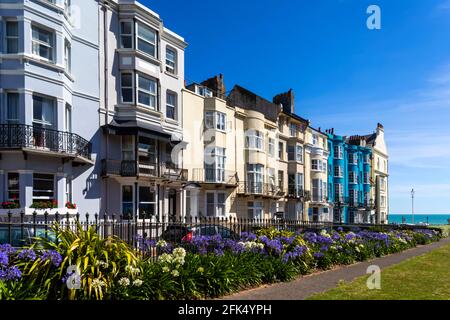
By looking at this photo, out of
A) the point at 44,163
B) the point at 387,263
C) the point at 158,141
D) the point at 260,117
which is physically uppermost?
the point at 260,117

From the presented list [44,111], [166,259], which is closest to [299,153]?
[44,111]

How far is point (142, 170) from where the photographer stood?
994 inches

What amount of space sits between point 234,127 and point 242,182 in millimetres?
4763

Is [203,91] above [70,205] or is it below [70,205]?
above

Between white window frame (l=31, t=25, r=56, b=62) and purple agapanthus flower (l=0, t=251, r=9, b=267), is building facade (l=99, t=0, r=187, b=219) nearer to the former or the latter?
white window frame (l=31, t=25, r=56, b=62)

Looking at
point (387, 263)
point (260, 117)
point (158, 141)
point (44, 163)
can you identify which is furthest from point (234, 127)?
point (387, 263)

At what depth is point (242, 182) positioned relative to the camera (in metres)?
35.5

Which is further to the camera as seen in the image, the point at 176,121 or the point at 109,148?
the point at 176,121

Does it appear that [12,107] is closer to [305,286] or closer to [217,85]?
[305,286]

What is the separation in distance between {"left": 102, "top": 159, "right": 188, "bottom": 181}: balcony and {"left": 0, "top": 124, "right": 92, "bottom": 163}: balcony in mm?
2024

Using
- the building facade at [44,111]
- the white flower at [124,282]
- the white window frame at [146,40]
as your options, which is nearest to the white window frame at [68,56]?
the building facade at [44,111]

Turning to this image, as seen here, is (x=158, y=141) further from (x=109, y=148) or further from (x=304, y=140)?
(x=304, y=140)

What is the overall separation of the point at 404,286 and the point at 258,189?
26272 mm

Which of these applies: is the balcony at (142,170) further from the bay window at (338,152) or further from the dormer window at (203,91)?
the bay window at (338,152)
